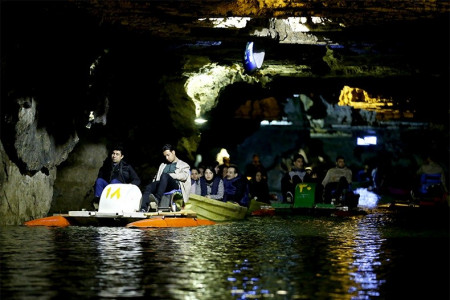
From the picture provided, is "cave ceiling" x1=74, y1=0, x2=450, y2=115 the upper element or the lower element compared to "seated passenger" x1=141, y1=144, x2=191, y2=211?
upper

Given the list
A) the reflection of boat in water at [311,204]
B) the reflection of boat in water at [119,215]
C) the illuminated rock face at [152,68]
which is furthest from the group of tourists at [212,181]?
the illuminated rock face at [152,68]

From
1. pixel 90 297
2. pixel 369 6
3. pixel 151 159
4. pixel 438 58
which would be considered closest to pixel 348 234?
pixel 369 6

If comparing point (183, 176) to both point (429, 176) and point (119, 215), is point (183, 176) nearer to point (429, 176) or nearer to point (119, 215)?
point (119, 215)

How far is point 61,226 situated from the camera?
14.9m

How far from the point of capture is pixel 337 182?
22.4m

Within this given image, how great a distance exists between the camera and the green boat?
1677cm

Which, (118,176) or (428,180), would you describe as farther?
(428,180)

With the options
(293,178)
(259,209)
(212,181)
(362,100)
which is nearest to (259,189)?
(293,178)

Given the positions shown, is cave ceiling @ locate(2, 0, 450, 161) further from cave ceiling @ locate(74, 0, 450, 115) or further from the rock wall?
the rock wall

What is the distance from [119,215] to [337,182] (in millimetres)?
9591

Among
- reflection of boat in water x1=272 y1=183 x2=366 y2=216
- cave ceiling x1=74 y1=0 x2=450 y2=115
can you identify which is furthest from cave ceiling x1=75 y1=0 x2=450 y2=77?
reflection of boat in water x1=272 y1=183 x2=366 y2=216

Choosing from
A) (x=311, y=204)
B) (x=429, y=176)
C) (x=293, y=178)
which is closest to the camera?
(x=311, y=204)

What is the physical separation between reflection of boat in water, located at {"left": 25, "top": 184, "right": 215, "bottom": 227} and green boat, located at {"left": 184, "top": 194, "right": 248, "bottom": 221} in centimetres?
101

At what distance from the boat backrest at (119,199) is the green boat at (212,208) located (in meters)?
A: 1.61
